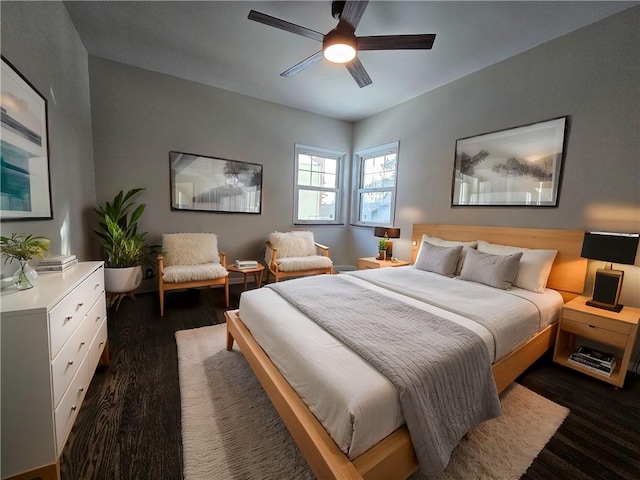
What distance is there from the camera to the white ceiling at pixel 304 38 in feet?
7.22

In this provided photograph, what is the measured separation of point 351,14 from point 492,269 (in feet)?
7.82

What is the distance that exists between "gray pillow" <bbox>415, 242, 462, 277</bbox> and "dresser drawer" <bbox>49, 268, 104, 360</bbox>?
2.99 meters

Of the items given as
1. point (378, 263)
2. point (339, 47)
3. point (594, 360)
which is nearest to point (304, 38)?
point (339, 47)

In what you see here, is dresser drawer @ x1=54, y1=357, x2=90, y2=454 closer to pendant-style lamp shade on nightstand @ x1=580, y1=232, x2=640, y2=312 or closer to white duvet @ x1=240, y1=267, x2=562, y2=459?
white duvet @ x1=240, y1=267, x2=562, y2=459

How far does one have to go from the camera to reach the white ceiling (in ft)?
7.22

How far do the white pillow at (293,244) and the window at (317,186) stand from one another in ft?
1.77

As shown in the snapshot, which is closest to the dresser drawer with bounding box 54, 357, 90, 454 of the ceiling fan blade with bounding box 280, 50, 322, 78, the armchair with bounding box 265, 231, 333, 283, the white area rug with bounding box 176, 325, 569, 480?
the white area rug with bounding box 176, 325, 569, 480

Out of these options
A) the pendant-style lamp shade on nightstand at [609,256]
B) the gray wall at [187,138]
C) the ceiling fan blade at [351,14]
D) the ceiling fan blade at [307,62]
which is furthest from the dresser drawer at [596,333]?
the gray wall at [187,138]

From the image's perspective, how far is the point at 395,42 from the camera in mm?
1992

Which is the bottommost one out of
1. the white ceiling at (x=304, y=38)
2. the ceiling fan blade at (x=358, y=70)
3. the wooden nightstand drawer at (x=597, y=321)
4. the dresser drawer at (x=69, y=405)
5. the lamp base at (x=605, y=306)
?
the dresser drawer at (x=69, y=405)

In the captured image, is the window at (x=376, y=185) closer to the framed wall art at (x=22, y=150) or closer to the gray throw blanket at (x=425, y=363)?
the gray throw blanket at (x=425, y=363)

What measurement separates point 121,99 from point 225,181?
4.92ft

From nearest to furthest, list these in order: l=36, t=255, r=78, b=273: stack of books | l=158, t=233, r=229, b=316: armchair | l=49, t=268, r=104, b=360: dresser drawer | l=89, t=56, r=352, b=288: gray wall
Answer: l=49, t=268, r=104, b=360: dresser drawer < l=36, t=255, r=78, b=273: stack of books < l=158, t=233, r=229, b=316: armchair < l=89, t=56, r=352, b=288: gray wall

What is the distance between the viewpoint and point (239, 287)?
161 inches
